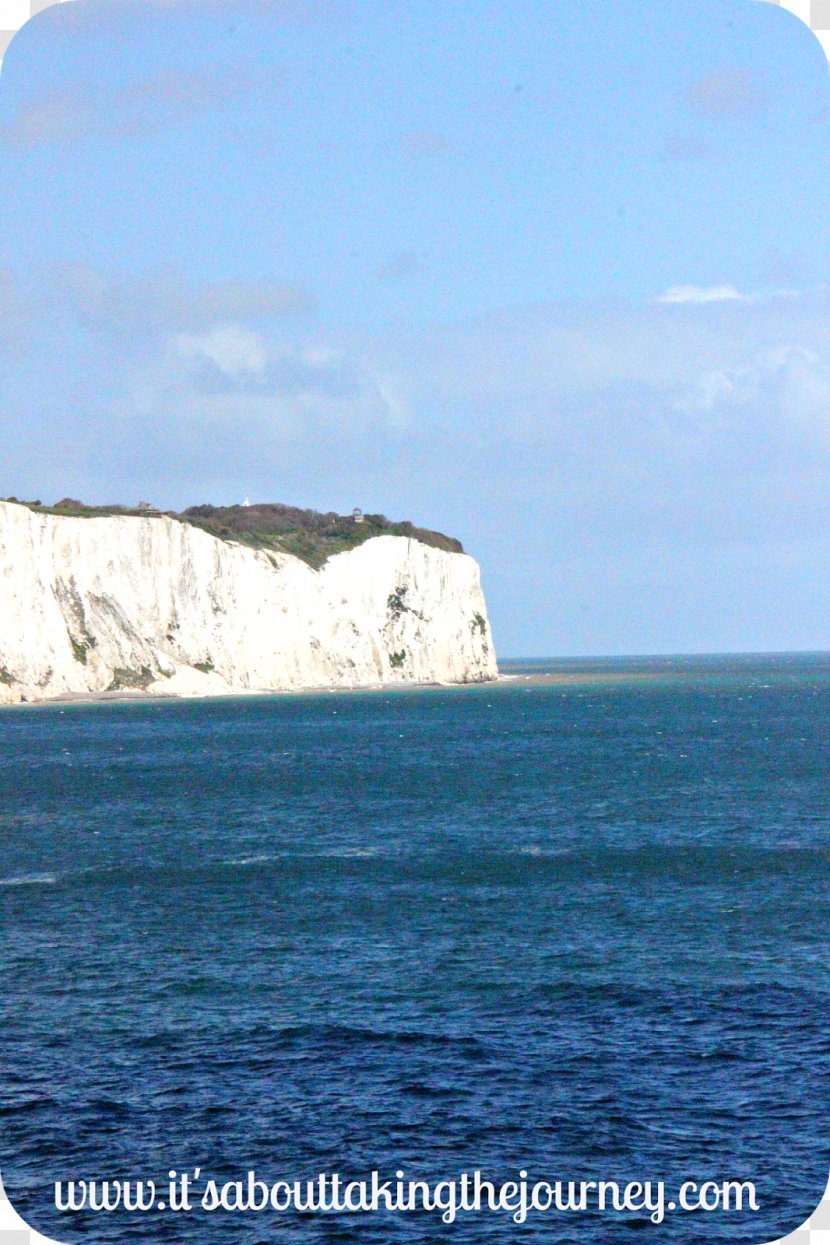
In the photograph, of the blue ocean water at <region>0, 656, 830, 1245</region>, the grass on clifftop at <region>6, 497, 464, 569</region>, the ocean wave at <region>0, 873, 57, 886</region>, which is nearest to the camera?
the blue ocean water at <region>0, 656, 830, 1245</region>

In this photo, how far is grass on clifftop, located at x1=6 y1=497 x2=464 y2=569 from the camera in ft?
487

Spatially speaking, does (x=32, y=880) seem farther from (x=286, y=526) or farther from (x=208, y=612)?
(x=286, y=526)

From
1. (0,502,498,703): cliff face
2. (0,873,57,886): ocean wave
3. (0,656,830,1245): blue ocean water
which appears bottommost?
(0,656,830,1245): blue ocean water

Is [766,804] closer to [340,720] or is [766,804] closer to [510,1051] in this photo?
[510,1051]

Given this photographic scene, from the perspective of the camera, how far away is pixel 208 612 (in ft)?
458

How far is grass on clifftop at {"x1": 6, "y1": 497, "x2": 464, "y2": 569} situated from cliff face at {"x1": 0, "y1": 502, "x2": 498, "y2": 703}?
406 centimetres

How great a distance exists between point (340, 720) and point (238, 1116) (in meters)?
93.3

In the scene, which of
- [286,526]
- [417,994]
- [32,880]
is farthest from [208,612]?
[417,994]

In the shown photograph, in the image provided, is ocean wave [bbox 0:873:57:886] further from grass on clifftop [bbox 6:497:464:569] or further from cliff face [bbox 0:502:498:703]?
grass on clifftop [bbox 6:497:464:569]

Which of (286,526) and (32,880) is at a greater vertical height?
(286,526)

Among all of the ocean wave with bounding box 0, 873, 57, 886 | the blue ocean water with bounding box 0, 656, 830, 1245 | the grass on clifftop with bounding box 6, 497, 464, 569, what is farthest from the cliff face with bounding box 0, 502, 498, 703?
the ocean wave with bounding box 0, 873, 57, 886

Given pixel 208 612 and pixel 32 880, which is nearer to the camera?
pixel 32 880

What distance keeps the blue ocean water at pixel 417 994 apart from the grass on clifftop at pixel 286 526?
266 feet

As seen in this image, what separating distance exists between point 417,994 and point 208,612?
110674mm
